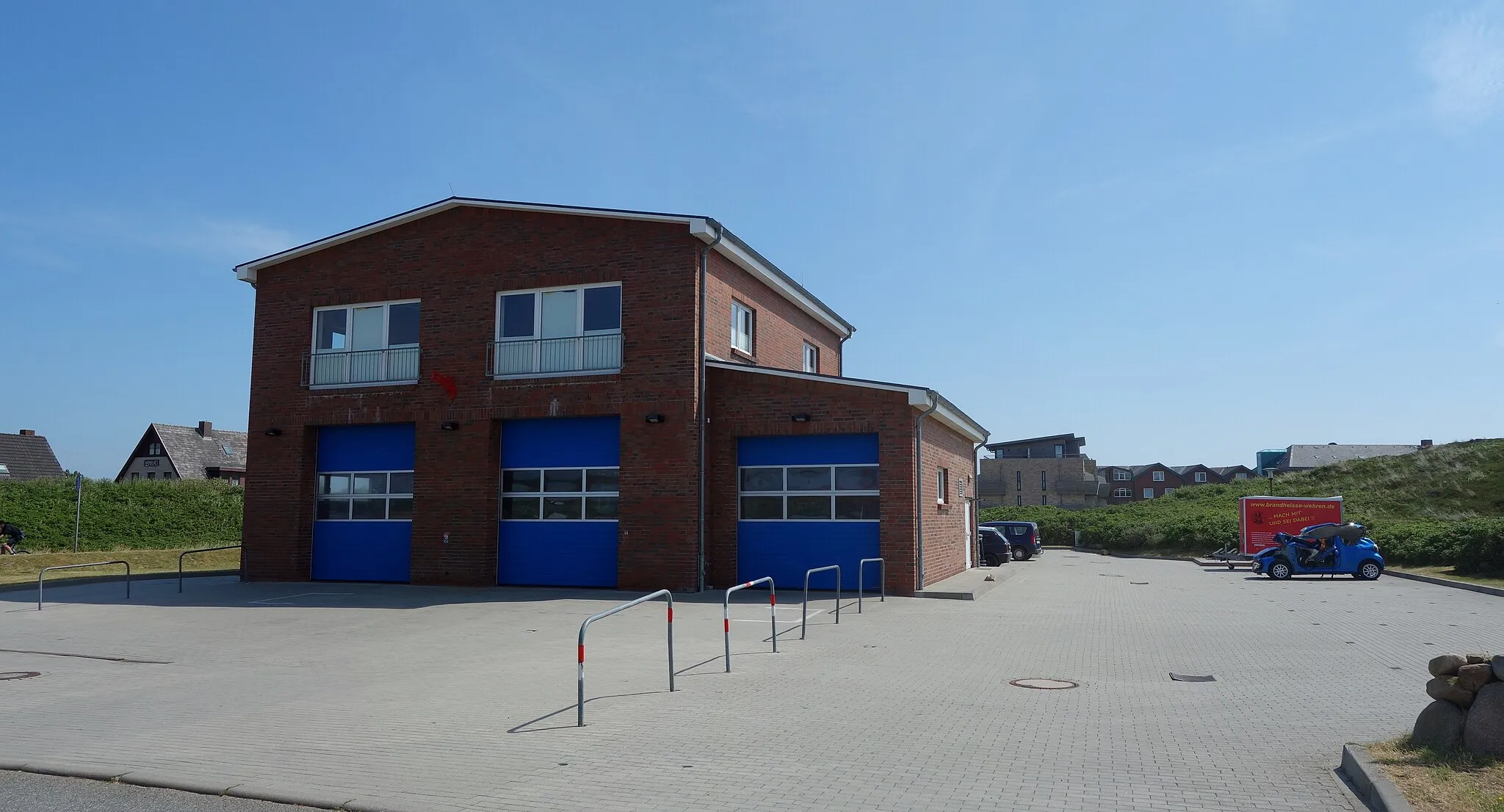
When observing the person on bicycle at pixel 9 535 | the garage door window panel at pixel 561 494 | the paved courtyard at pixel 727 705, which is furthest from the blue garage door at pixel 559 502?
the person on bicycle at pixel 9 535

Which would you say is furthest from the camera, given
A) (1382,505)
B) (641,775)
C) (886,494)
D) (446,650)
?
(1382,505)

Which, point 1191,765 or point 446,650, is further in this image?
point 446,650

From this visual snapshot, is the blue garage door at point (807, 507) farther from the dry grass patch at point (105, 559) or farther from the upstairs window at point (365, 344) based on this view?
the dry grass patch at point (105, 559)

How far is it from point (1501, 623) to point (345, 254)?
21.7 metres

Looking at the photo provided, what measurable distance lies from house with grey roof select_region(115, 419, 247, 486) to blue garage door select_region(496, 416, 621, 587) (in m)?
51.3

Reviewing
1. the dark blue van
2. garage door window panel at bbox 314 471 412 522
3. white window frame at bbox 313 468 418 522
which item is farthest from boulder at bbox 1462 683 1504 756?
the dark blue van

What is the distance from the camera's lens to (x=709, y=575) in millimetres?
19812

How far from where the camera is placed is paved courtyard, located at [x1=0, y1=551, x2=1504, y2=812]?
19.7 ft

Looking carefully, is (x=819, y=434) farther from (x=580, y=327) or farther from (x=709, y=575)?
(x=580, y=327)

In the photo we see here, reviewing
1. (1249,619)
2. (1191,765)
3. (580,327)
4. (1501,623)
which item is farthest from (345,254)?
(1501,623)

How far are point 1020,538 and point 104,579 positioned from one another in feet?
92.7

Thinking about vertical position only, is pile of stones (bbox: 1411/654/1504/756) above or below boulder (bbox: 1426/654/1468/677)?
below

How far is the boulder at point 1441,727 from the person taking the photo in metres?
6.03

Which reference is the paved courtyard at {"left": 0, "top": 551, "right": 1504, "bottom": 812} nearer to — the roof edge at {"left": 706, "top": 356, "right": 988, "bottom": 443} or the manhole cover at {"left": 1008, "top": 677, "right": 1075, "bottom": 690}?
the manhole cover at {"left": 1008, "top": 677, "right": 1075, "bottom": 690}
